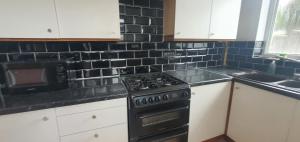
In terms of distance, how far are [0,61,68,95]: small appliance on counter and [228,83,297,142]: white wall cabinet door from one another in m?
1.77

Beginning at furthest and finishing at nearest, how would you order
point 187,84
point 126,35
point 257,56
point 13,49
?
point 257,56
point 126,35
point 187,84
point 13,49

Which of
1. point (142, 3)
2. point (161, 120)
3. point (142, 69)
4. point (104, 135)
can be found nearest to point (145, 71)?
point (142, 69)

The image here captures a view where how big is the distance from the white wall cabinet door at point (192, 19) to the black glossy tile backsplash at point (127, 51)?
0.31 m

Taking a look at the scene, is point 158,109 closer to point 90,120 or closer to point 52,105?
point 90,120

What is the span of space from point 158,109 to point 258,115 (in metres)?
1.01

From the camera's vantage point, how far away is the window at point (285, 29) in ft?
5.69

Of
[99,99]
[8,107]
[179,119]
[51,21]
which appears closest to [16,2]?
[51,21]

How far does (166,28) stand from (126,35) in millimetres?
461

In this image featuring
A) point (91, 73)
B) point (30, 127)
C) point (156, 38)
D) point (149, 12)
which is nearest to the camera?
point (30, 127)

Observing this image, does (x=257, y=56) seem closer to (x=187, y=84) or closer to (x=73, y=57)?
(x=187, y=84)

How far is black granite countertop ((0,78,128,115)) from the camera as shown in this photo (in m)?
1.05

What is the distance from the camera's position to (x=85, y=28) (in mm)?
1282

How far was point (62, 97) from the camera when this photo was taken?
3.90 feet

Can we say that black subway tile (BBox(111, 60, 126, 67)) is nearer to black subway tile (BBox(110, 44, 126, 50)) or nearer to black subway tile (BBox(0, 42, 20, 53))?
black subway tile (BBox(110, 44, 126, 50))
